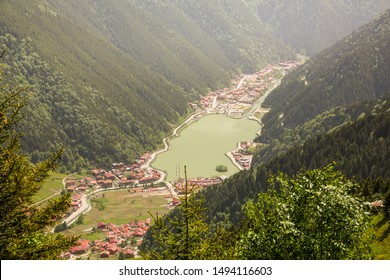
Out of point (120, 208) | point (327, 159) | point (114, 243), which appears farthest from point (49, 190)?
point (327, 159)

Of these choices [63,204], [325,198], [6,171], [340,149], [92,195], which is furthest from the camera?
[92,195]

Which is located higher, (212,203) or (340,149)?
(340,149)

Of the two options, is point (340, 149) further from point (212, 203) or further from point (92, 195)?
point (92, 195)

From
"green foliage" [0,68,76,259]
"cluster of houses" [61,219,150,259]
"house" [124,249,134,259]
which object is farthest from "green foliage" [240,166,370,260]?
"house" [124,249,134,259]

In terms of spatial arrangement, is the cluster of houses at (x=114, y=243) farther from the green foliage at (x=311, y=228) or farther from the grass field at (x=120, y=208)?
the green foliage at (x=311, y=228)

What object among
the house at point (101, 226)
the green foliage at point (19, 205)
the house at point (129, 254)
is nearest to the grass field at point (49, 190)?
the house at point (101, 226)
